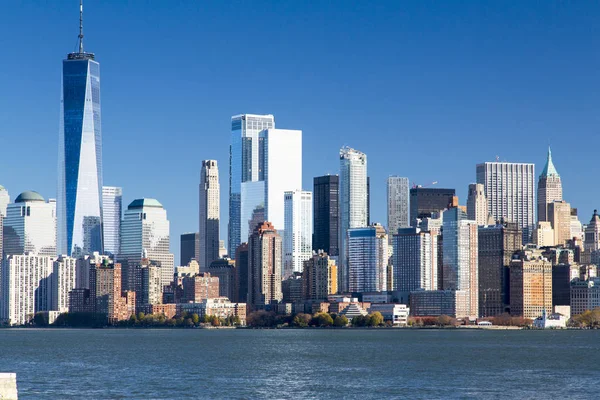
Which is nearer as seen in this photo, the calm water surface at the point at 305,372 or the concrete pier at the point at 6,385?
the concrete pier at the point at 6,385

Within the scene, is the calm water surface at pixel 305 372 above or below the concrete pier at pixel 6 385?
below

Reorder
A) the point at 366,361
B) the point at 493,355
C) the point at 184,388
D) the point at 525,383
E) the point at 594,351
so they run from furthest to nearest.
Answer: the point at 594,351, the point at 493,355, the point at 366,361, the point at 525,383, the point at 184,388

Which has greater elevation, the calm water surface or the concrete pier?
the concrete pier

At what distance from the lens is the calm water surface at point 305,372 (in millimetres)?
95875

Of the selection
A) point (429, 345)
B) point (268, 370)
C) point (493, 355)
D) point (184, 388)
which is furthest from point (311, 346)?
point (184, 388)

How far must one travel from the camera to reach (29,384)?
10156cm

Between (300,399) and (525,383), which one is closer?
(300,399)

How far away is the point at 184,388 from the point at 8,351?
246ft

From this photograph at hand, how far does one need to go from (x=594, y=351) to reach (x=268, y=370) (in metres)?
60.3

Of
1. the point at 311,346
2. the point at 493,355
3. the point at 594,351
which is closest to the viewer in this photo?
the point at 493,355

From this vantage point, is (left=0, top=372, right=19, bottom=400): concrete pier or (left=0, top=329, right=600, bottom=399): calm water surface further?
(left=0, top=329, right=600, bottom=399): calm water surface

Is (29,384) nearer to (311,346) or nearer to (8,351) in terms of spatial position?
(8,351)

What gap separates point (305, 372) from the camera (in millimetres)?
119750

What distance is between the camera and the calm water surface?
3775 inches
